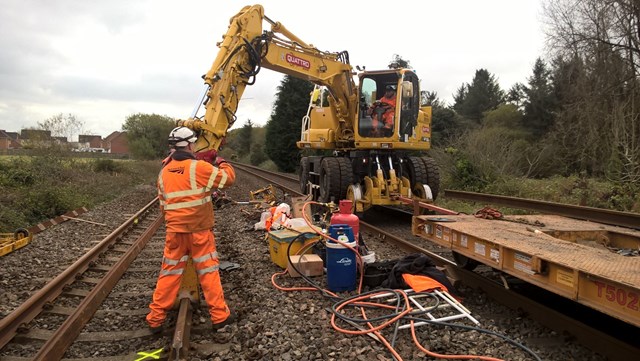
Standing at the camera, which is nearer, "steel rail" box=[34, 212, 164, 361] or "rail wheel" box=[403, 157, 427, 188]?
"steel rail" box=[34, 212, 164, 361]

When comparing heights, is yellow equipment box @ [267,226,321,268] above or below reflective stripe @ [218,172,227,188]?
below

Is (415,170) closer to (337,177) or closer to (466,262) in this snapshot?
(337,177)

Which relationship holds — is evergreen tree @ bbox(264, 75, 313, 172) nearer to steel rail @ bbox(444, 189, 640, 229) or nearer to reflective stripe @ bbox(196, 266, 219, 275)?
steel rail @ bbox(444, 189, 640, 229)

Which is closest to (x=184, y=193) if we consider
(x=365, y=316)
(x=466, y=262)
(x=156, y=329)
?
(x=156, y=329)

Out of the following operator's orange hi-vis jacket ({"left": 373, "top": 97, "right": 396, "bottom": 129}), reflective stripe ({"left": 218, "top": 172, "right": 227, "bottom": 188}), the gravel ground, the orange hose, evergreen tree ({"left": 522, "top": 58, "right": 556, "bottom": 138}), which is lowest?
the gravel ground

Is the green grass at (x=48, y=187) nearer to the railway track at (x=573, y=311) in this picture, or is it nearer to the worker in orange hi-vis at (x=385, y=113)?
the worker in orange hi-vis at (x=385, y=113)

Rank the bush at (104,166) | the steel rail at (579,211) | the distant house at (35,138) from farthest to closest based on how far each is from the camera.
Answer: the bush at (104,166) < the distant house at (35,138) < the steel rail at (579,211)

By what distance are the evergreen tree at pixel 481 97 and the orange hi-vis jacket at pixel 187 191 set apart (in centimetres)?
4255

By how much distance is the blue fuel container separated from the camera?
4.91 meters

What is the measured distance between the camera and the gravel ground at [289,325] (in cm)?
354

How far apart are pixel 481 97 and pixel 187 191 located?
44.8 m

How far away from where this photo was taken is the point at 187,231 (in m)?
4.07

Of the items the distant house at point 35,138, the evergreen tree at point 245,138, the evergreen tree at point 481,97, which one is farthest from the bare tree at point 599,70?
the evergreen tree at point 245,138

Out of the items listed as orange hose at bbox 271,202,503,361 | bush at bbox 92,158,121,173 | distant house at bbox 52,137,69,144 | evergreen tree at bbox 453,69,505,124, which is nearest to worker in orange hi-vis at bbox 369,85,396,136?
orange hose at bbox 271,202,503,361
